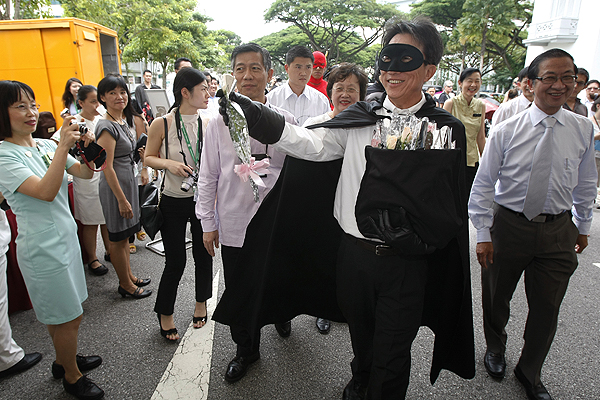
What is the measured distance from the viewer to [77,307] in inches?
84.9

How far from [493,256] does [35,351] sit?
10.8ft

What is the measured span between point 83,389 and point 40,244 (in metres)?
0.91

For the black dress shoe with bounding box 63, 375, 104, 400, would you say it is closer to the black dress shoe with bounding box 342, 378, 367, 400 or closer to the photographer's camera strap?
the black dress shoe with bounding box 342, 378, 367, 400

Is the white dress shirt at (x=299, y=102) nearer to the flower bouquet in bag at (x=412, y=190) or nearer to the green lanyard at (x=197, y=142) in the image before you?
the green lanyard at (x=197, y=142)

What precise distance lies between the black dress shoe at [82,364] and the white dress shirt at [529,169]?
268 centimetres

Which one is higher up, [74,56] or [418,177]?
[74,56]

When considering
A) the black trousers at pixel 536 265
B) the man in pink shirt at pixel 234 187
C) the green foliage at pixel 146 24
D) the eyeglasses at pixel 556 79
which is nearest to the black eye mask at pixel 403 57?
the man in pink shirt at pixel 234 187

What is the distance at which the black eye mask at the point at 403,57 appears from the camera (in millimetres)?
1753

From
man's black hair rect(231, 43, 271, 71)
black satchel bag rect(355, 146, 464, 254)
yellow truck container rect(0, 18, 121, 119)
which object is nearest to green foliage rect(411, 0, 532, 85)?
yellow truck container rect(0, 18, 121, 119)

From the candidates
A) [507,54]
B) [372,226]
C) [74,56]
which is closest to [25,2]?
[74,56]

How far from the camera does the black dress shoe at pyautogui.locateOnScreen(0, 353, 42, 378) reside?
2.42 metres

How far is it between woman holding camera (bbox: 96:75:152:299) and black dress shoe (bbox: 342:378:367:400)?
85.0 inches

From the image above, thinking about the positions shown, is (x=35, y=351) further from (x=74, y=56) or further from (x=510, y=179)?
(x=74, y=56)

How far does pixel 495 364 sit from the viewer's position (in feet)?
8.22
